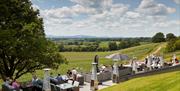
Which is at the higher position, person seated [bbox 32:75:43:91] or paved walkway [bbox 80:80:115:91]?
person seated [bbox 32:75:43:91]

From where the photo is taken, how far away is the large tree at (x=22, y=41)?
71.2 feet

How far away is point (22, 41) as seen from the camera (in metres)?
22.1

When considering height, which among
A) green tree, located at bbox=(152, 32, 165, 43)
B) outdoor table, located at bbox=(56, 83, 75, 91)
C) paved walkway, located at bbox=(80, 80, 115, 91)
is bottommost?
paved walkway, located at bbox=(80, 80, 115, 91)

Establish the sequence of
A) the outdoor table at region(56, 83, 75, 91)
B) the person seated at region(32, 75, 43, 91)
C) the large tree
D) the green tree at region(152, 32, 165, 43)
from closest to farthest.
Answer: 1. the outdoor table at region(56, 83, 75, 91)
2. the person seated at region(32, 75, 43, 91)
3. the large tree
4. the green tree at region(152, 32, 165, 43)

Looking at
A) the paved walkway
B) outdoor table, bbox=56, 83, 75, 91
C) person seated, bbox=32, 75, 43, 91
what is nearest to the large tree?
person seated, bbox=32, 75, 43, 91

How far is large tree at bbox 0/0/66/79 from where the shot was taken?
2169cm

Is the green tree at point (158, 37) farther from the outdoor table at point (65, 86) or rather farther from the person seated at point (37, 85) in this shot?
the person seated at point (37, 85)

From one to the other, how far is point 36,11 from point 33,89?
29.6 ft

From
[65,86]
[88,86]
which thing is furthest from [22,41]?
[88,86]

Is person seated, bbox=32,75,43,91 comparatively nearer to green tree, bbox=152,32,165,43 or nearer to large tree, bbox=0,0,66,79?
large tree, bbox=0,0,66,79

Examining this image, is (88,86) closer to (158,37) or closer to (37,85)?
(37,85)

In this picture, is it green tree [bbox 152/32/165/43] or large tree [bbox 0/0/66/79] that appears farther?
green tree [bbox 152/32/165/43]

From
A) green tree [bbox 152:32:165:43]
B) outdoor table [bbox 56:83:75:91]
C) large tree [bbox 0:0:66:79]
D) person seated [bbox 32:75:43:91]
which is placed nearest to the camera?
outdoor table [bbox 56:83:75:91]

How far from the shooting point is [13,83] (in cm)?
1739
